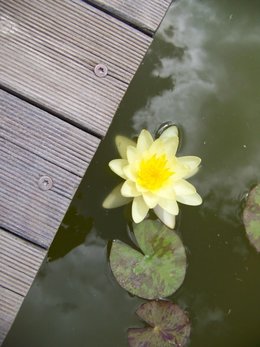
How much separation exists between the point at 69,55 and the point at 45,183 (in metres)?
0.47

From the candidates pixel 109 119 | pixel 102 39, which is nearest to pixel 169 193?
pixel 109 119

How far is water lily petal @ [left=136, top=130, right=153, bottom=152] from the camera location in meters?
1.94

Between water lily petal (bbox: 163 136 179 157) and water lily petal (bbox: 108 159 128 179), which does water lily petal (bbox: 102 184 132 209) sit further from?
water lily petal (bbox: 163 136 179 157)

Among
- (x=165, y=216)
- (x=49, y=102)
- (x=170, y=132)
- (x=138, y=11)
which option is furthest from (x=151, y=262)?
(x=138, y=11)

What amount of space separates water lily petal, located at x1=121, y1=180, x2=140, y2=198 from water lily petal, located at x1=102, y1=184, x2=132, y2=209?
0.41 ft

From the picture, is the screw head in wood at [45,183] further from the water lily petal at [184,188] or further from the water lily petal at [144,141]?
the water lily petal at [184,188]

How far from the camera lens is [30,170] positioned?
1802 mm

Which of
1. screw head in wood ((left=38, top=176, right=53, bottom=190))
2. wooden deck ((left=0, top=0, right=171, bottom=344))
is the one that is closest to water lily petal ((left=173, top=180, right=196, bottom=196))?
wooden deck ((left=0, top=0, right=171, bottom=344))

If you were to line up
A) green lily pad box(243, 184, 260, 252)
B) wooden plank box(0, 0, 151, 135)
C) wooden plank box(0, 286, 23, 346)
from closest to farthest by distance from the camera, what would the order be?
wooden plank box(0, 286, 23, 346) → wooden plank box(0, 0, 151, 135) → green lily pad box(243, 184, 260, 252)

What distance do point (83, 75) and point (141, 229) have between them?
2.04ft

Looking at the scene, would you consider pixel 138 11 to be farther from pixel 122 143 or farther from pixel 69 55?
pixel 122 143

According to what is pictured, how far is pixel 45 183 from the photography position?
1799mm

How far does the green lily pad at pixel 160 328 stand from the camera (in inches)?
78.6

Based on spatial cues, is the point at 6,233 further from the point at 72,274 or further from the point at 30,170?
the point at 72,274
